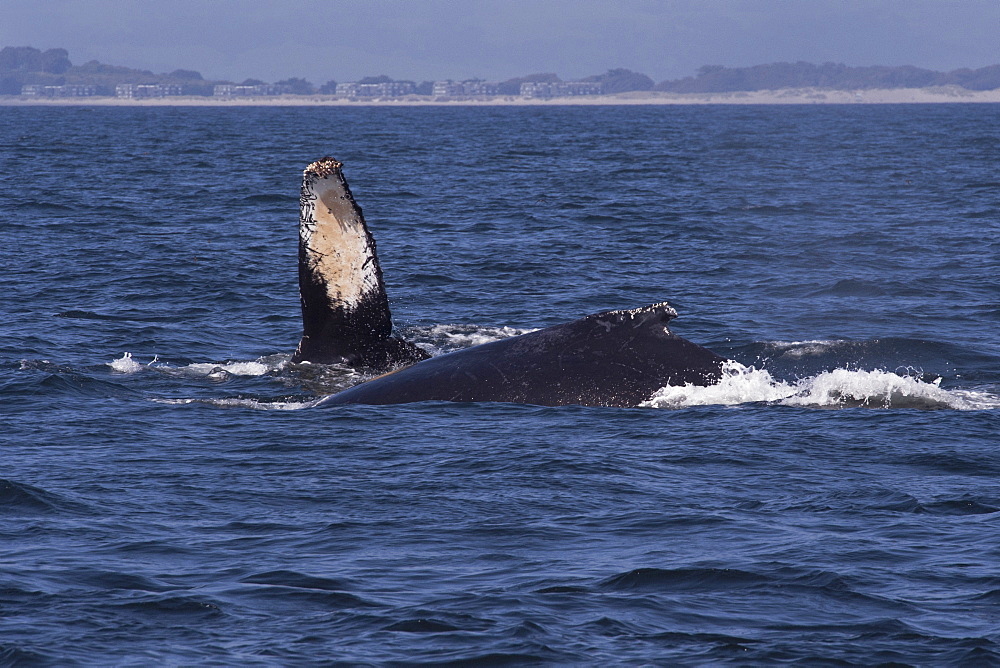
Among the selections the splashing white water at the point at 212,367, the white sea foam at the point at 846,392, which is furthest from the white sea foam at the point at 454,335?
the white sea foam at the point at 846,392

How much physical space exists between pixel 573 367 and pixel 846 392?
9.66 ft

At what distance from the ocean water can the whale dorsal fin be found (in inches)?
14.1

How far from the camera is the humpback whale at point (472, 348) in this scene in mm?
10430

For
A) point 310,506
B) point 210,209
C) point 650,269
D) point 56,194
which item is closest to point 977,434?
point 310,506

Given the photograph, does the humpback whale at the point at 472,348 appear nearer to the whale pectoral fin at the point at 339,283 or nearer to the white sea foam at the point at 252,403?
the whale pectoral fin at the point at 339,283

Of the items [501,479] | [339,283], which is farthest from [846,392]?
[339,283]

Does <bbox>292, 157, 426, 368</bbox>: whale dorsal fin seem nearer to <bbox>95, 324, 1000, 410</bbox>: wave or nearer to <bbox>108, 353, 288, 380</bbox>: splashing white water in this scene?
<bbox>95, 324, 1000, 410</bbox>: wave

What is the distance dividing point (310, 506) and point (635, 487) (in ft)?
7.32

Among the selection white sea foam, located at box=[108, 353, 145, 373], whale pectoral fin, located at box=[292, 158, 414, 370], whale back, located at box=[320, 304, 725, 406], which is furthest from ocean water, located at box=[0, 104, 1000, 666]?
whale pectoral fin, located at box=[292, 158, 414, 370]

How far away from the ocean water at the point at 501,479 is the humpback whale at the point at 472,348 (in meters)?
0.21

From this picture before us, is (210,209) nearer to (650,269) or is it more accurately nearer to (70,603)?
(650,269)

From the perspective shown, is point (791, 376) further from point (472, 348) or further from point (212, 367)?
point (212, 367)

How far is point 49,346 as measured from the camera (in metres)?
15.3

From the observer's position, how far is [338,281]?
441 inches
